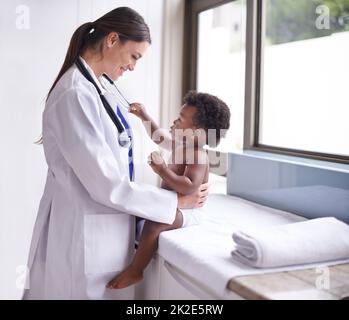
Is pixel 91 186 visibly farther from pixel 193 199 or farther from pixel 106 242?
pixel 193 199

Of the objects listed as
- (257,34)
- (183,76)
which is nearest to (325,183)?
(257,34)

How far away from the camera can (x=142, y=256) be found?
1298 millimetres

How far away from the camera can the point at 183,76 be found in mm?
2471

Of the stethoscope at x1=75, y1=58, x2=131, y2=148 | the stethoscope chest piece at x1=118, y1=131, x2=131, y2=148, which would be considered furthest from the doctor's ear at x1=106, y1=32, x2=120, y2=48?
the stethoscope chest piece at x1=118, y1=131, x2=131, y2=148

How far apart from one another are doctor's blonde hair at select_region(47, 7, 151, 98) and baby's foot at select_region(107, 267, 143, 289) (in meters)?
0.58

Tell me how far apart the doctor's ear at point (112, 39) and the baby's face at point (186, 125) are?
0.34 meters

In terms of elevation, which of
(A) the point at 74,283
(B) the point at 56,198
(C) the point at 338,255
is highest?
(B) the point at 56,198

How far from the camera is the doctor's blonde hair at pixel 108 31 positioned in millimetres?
1314

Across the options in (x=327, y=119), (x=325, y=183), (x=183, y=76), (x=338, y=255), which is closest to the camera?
(x=338, y=255)

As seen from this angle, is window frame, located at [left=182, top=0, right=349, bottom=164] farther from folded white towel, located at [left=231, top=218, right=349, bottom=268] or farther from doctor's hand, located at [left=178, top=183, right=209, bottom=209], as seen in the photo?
folded white towel, located at [left=231, top=218, right=349, bottom=268]

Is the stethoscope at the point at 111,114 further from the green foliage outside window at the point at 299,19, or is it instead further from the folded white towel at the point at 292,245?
the green foliage outside window at the point at 299,19

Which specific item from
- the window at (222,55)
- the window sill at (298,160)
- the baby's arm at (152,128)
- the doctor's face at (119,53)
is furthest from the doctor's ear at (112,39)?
the window at (222,55)

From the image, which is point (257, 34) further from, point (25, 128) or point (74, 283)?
point (74, 283)

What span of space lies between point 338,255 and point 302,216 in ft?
1.49
